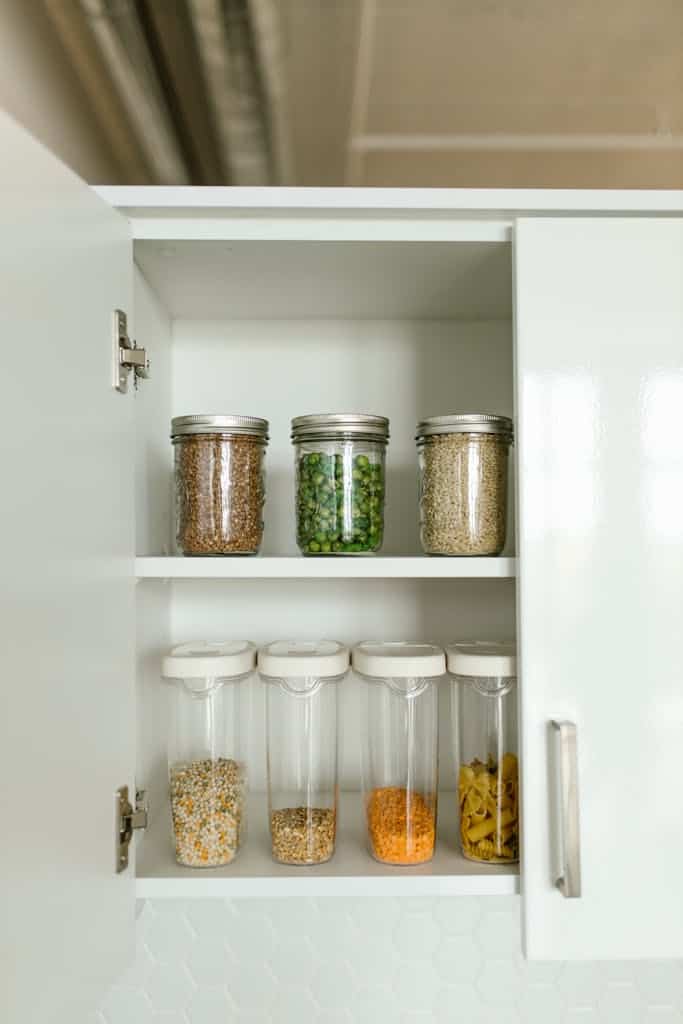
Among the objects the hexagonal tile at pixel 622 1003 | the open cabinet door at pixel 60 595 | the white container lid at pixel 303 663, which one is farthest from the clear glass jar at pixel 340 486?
the hexagonal tile at pixel 622 1003

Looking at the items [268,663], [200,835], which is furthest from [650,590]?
[200,835]

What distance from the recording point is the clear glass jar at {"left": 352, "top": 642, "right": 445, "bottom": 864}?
1.03 m

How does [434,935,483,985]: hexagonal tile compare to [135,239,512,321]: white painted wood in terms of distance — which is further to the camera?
[434,935,483,985]: hexagonal tile

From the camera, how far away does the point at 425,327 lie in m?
1.38

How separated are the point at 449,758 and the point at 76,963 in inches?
24.5

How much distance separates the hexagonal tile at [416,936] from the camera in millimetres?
1380

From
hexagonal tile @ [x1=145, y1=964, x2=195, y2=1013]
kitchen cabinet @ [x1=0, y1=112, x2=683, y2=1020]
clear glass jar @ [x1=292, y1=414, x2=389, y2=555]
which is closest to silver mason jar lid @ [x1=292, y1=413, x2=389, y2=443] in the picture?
clear glass jar @ [x1=292, y1=414, x2=389, y2=555]

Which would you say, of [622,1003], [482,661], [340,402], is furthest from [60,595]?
[622,1003]

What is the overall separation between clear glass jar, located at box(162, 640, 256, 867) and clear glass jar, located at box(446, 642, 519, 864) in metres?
0.26

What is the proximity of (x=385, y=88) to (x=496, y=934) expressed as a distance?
167 centimetres

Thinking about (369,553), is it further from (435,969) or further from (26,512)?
(435,969)

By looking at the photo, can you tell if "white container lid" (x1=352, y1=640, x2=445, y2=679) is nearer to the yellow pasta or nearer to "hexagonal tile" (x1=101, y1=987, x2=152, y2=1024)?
the yellow pasta

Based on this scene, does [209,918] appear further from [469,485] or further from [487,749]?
[469,485]

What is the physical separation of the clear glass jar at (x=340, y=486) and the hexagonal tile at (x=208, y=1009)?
77 centimetres
